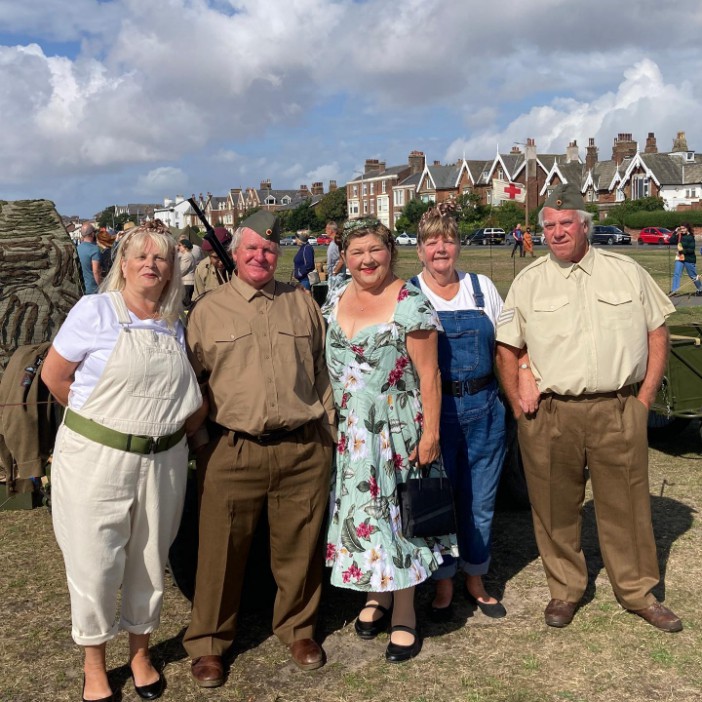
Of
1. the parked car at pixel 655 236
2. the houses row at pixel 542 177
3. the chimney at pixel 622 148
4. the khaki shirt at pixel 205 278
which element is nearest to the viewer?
the khaki shirt at pixel 205 278

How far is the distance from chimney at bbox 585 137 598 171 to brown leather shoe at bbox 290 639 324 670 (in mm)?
73055

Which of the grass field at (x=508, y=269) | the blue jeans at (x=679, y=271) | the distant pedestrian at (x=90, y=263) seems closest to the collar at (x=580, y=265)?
the distant pedestrian at (x=90, y=263)

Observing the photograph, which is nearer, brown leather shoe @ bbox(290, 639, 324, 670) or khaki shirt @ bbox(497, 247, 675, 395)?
brown leather shoe @ bbox(290, 639, 324, 670)

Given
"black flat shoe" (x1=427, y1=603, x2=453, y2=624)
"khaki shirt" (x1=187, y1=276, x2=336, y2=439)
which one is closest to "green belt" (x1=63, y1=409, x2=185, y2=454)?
"khaki shirt" (x1=187, y1=276, x2=336, y2=439)

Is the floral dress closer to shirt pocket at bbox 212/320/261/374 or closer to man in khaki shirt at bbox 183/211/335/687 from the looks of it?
man in khaki shirt at bbox 183/211/335/687

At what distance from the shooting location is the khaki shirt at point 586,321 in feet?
11.9

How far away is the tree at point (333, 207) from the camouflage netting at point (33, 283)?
77.9 m

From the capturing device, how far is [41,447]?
4348mm

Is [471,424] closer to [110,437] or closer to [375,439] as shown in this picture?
[375,439]

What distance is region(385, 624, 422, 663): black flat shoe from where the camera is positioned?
3.54m

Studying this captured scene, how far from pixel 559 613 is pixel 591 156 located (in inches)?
2911

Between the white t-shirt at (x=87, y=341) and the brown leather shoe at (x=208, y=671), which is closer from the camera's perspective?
the white t-shirt at (x=87, y=341)

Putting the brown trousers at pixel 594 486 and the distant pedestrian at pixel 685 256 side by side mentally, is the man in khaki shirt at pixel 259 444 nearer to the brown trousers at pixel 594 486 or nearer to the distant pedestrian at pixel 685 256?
the brown trousers at pixel 594 486

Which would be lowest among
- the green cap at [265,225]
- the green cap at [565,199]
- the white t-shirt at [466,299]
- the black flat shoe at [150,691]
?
the black flat shoe at [150,691]
